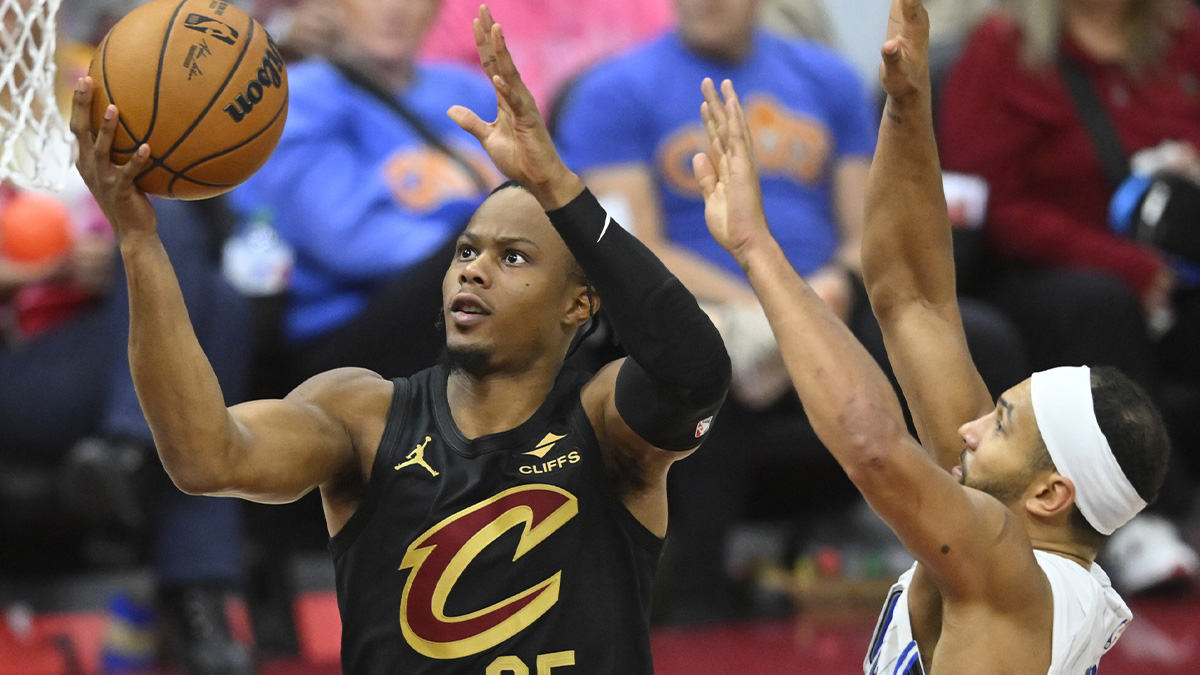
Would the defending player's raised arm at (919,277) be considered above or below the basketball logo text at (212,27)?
below

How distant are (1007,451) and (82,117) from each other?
1.79 m

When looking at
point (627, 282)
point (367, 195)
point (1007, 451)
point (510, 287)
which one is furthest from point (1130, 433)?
point (367, 195)

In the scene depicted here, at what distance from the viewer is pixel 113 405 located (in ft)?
16.0

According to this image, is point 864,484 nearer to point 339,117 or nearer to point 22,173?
point 22,173

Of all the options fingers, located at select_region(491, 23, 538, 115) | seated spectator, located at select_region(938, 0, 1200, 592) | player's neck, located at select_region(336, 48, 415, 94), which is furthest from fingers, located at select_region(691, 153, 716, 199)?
seated spectator, located at select_region(938, 0, 1200, 592)

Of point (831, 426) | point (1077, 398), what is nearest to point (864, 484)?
point (831, 426)

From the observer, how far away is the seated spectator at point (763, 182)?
5309 millimetres

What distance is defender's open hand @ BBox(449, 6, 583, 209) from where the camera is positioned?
262cm

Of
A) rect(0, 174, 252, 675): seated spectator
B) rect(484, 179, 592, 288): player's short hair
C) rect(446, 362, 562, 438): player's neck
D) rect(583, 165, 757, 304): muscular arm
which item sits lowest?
rect(0, 174, 252, 675): seated spectator

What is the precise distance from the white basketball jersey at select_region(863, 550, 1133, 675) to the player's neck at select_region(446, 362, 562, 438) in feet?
2.71

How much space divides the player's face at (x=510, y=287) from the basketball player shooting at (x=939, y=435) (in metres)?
0.43

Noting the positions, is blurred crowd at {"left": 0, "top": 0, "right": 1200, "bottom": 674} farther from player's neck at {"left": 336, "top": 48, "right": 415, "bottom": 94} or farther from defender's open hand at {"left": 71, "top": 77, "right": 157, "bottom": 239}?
defender's open hand at {"left": 71, "top": 77, "right": 157, "bottom": 239}

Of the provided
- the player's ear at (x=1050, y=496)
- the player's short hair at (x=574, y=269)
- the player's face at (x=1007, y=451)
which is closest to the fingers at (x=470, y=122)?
the player's short hair at (x=574, y=269)

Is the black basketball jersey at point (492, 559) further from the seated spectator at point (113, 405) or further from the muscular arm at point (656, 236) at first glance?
the muscular arm at point (656, 236)
